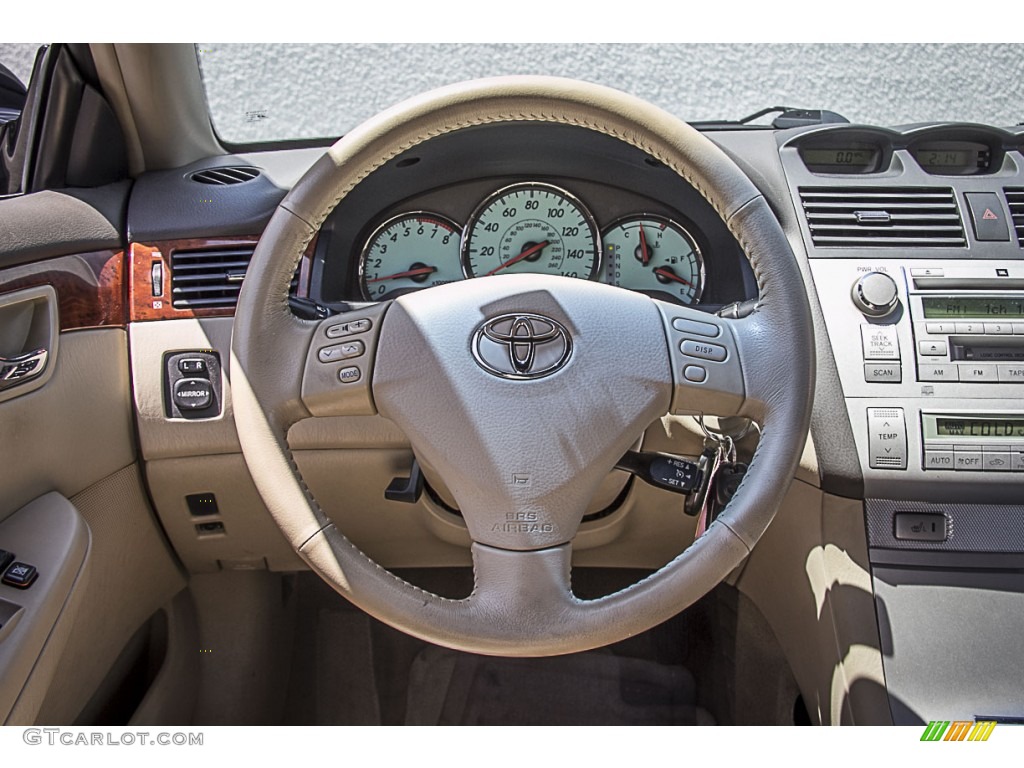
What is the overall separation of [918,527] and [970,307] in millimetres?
380

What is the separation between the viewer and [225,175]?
167 centimetres

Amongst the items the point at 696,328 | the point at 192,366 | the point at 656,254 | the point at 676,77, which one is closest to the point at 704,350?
the point at 696,328

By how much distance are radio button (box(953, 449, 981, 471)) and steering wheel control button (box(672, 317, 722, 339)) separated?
583 millimetres

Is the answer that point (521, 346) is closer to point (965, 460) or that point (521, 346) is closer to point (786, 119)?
point (965, 460)

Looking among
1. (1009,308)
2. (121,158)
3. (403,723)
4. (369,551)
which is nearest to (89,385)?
(121,158)

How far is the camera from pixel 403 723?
77.2 inches

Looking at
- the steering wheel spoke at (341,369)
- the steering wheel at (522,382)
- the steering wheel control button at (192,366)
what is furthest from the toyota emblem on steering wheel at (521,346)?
the steering wheel control button at (192,366)

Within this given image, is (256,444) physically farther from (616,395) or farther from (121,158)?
(121,158)

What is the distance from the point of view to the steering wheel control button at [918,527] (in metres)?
1.48

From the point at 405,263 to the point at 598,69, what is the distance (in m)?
0.78

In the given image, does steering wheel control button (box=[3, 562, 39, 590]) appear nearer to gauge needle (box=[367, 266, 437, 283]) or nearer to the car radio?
gauge needle (box=[367, 266, 437, 283])

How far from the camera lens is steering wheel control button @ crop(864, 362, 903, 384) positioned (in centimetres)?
146

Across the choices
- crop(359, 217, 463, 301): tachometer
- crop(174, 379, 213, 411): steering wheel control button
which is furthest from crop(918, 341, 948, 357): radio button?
crop(174, 379, 213, 411): steering wheel control button

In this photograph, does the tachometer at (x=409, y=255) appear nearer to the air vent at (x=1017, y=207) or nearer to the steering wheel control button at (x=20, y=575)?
the steering wheel control button at (x=20, y=575)
